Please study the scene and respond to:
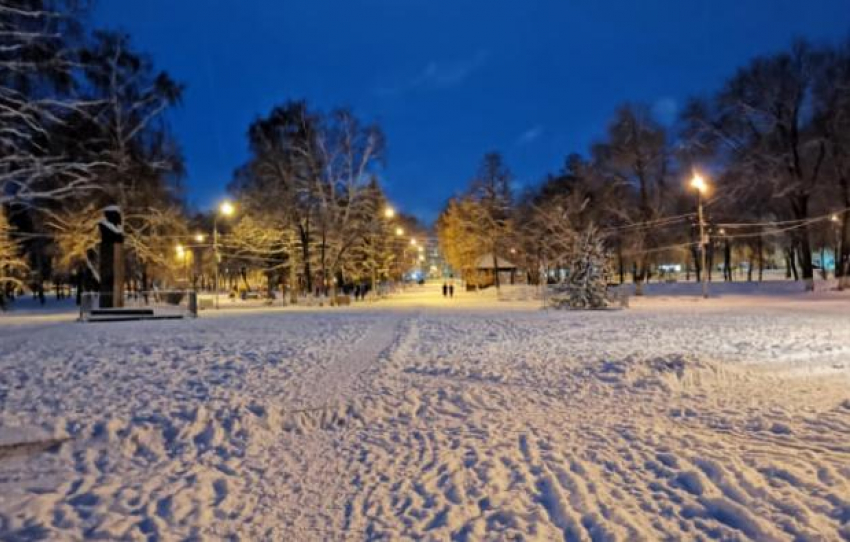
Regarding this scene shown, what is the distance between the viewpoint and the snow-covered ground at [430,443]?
4.12 metres

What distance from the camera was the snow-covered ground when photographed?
4121mm

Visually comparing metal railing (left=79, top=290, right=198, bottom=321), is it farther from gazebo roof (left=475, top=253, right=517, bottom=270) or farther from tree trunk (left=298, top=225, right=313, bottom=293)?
gazebo roof (left=475, top=253, right=517, bottom=270)

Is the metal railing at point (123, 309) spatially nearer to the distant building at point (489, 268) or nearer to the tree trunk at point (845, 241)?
the distant building at point (489, 268)

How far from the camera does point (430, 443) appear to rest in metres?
6.10

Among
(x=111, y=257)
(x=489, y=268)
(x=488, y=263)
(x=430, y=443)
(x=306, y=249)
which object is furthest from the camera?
(x=488, y=263)

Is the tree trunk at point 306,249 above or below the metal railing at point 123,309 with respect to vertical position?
above

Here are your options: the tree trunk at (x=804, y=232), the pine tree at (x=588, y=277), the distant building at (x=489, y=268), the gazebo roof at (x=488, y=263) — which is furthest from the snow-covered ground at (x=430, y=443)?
the gazebo roof at (x=488, y=263)

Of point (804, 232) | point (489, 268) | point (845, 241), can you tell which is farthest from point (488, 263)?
point (845, 241)

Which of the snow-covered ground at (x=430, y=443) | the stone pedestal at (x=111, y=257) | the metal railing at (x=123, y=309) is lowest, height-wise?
the snow-covered ground at (x=430, y=443)

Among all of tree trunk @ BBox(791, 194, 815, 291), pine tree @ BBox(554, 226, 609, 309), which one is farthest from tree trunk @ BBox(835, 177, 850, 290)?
pine tree @ BBox(554, 226, 609, 309)

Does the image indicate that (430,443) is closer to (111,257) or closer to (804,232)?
(111,257)

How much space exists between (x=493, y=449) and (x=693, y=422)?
8.54ft

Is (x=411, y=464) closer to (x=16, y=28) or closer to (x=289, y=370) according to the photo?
(x=289, y=370)

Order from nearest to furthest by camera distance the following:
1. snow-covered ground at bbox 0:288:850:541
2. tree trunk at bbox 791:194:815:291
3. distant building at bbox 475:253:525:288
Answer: snow-covered ground at bbox 0:288:850:541
tree trunk at bbox 791:194:815:291
distant building at bbox 475:253:525:288
